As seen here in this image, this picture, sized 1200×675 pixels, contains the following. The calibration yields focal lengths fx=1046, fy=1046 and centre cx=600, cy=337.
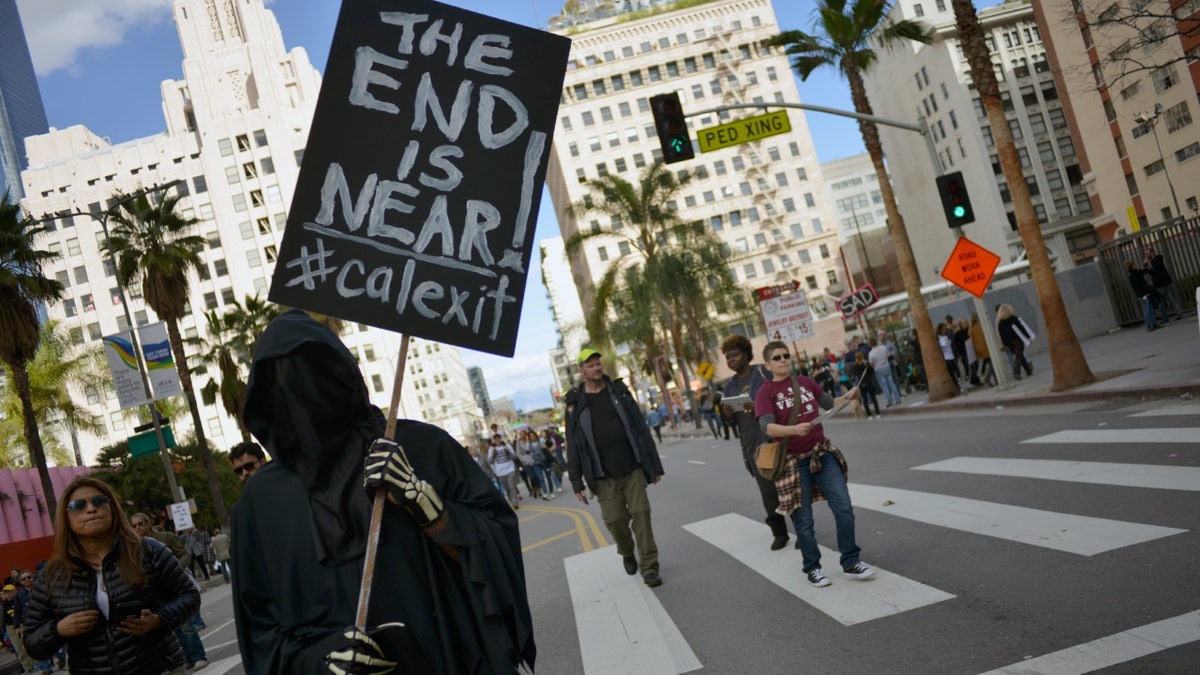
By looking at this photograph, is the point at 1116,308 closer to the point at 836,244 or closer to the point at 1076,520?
the point at 1076,520

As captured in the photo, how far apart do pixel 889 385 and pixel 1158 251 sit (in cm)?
762

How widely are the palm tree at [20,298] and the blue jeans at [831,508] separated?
23.8 metres

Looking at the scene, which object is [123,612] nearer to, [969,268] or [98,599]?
[98,599]

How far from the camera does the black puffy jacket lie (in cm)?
517

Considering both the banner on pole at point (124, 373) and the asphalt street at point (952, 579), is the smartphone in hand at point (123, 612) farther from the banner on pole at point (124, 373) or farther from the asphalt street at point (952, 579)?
the banner on pole at point (124, 373)

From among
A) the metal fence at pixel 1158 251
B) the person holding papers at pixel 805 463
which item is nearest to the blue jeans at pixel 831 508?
the person holding papers at pixel 805 463

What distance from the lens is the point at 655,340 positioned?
64.0 m

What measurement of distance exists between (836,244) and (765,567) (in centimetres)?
9692

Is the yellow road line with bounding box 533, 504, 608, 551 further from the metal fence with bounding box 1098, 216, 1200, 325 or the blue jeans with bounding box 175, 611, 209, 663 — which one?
the metal fence with bounding box 1098, 216, 1200, 325

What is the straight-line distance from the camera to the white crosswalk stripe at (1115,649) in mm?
→ 4613

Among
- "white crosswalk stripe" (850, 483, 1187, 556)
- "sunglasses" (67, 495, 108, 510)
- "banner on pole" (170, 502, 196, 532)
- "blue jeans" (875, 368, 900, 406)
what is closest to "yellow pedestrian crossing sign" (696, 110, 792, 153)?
"blue jeans" (875, 368, 900, 406)

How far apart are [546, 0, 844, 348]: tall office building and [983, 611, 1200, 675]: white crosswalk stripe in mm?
96373

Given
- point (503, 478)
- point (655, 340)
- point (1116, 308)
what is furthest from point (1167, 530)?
point (655, 340)

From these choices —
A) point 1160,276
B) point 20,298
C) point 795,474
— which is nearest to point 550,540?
point 795,474
